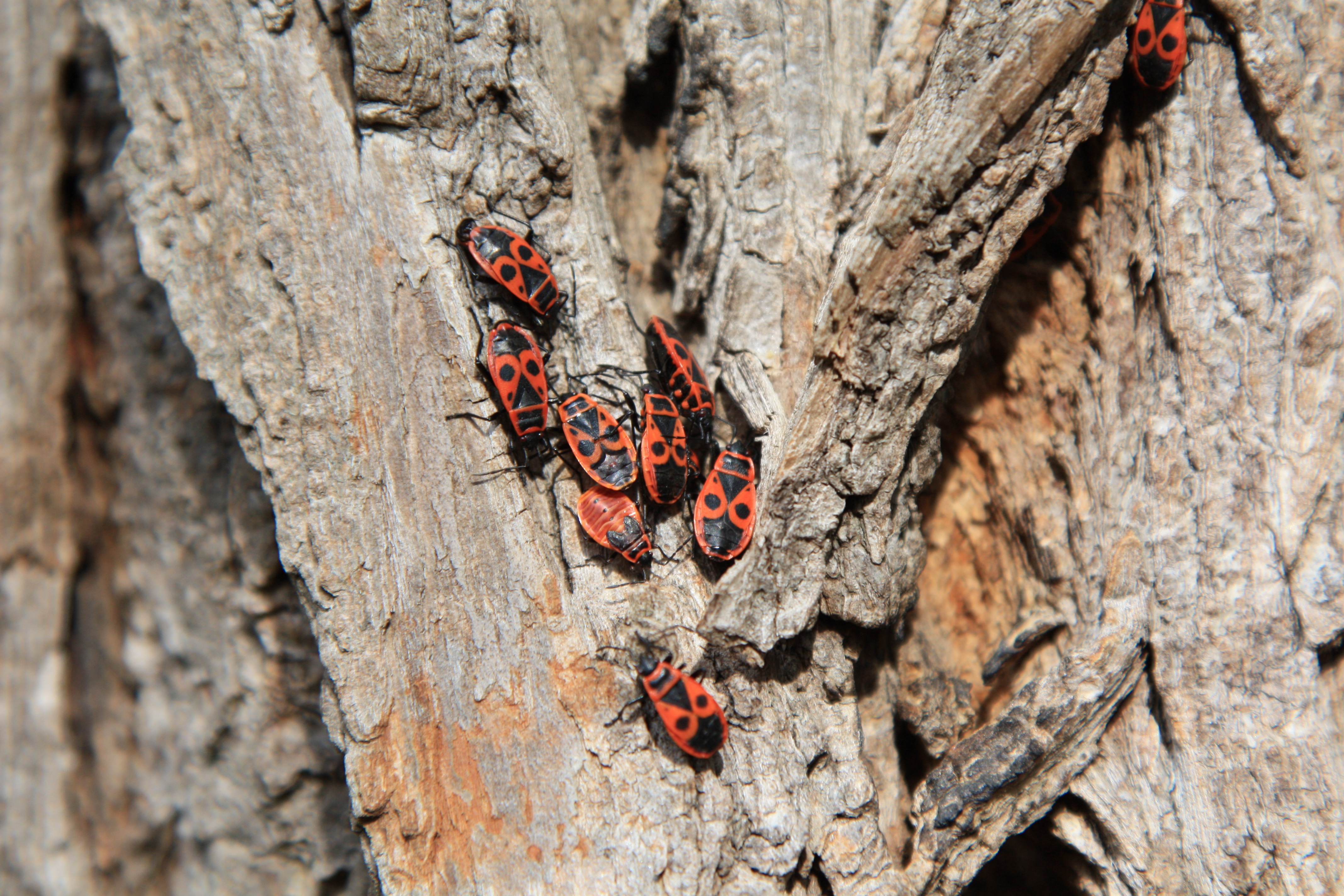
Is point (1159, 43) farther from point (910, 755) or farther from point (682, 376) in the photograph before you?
point (910, 755)

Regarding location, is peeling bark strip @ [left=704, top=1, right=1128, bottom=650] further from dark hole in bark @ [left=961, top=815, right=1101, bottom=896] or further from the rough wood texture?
the rough wood texture

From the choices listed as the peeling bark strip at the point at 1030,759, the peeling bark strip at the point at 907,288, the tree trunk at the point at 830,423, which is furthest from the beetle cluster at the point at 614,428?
the peeling bark strip at the point at 1030,759

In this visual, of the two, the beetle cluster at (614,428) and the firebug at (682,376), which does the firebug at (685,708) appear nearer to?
Result: the beetle cluster at (614,428)

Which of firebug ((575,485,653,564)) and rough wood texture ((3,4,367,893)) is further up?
firebug ((575,485,653,564))

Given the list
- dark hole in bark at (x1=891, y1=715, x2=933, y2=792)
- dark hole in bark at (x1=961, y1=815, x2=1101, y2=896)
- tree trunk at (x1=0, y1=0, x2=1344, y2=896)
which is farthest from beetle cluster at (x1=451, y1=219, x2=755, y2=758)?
dark hole in bark at (x1=961, y1=815, x2=1101, y2=896)

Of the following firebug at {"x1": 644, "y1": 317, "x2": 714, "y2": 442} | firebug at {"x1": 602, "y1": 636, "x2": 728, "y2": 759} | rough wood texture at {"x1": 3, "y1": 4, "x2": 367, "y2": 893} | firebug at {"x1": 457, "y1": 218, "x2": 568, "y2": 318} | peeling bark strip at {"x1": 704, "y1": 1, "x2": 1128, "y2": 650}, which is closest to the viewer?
peeling bark strip at {"x1": 704, "y1": 1, "x2": 1128, "y2": 650}

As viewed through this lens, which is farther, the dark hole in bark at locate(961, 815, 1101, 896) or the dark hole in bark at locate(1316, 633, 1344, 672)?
the dark hole in bark at locate(961, 815, 1101, 896)

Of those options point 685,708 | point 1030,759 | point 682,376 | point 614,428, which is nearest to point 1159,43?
point 682,376
